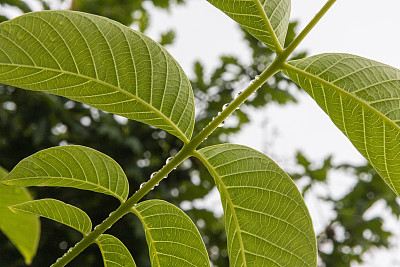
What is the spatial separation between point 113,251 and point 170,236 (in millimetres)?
109

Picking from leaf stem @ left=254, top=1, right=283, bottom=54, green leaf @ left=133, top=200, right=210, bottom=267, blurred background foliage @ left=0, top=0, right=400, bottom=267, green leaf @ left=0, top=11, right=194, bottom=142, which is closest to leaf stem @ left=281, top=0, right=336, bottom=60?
leaf stem @ left=254, top=1, right=283, bottom=54

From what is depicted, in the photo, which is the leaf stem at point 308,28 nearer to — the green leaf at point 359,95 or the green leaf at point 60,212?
the green leaf at point 359,95

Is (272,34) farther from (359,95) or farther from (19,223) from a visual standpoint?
(19,223)

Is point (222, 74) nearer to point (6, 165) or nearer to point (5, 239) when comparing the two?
point (6, 165)

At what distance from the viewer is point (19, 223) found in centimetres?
75

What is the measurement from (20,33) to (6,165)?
6.53 ft

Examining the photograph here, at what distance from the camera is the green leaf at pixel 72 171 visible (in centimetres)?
68

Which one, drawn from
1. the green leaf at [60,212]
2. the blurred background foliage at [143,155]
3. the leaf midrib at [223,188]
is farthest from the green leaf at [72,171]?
the blurred background foliage at [143,155]

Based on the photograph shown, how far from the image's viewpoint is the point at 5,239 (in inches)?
84.3

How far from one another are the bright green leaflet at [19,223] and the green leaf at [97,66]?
225 mm

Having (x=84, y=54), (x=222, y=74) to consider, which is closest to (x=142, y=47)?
(x=84, y=54)

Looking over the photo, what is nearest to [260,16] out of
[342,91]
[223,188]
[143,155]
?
[342,91]

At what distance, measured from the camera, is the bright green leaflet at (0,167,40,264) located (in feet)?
2.41

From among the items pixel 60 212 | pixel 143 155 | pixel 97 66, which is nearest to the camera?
pixel 97 66
